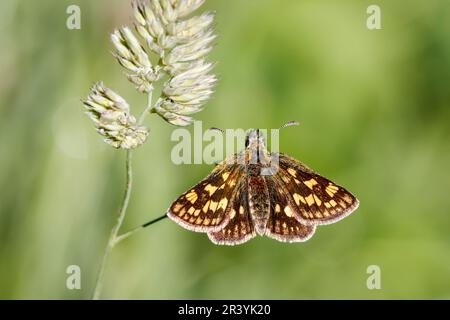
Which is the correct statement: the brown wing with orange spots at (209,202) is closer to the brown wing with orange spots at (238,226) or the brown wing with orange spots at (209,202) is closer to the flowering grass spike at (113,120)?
the brown wing with orange spots at (238,226)

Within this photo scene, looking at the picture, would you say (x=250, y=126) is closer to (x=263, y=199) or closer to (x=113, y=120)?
(x=263, y=199)

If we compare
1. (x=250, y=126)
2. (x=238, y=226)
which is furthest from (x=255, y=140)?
(x=250, y=126)

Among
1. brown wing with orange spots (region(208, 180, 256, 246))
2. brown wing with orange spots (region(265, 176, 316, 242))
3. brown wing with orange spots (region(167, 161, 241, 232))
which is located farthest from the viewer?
brown wing with orange spots (region(265, 176, 316, 242))

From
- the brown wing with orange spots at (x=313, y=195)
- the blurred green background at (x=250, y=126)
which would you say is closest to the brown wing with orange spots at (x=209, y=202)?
the brown wing with orange spots at (x=313, y=195)

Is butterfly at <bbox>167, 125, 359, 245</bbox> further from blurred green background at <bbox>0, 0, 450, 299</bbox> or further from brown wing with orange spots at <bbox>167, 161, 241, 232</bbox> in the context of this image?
blurred green background at <bbox>0, 0, 450, 299</bbox>

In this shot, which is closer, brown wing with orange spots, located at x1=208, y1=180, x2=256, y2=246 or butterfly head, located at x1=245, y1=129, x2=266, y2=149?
brown wing with orange spots, located at x1=208, y1=180, x2=256, y2=246

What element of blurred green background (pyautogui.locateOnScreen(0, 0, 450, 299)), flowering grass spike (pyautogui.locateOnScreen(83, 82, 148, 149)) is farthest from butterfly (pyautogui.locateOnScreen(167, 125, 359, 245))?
blurred green background (pyautogui.locateOnScreen(0, 0, 450, 299))
